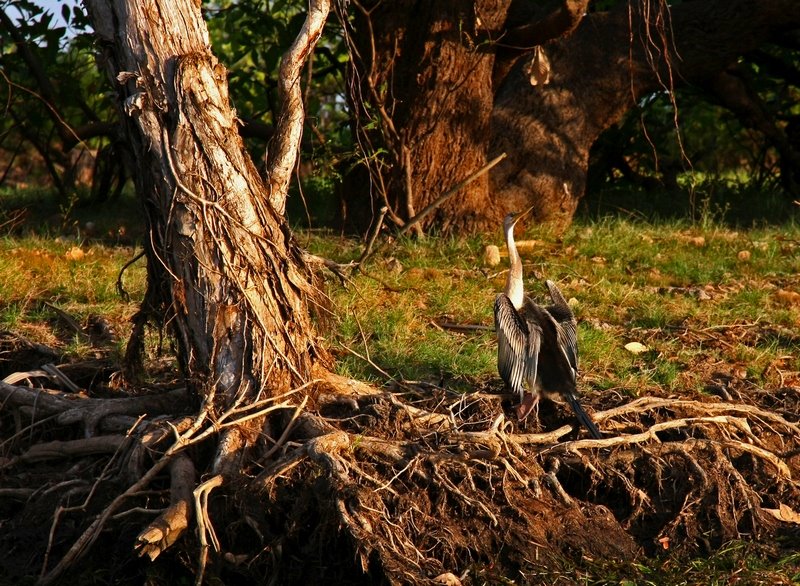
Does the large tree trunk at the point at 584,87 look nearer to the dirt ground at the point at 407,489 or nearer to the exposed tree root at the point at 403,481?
the dirt ground at the point at 407,489

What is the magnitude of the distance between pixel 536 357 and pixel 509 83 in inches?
149

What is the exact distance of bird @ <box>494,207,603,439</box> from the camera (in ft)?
16.3

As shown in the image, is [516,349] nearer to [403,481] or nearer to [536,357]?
[536,357]

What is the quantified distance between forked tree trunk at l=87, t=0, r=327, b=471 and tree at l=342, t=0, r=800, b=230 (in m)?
2.35

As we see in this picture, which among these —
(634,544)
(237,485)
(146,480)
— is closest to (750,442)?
(634,544)

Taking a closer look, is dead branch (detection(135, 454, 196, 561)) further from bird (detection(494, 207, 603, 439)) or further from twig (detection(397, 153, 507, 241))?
twig (detection(397, 153, 507, 241))

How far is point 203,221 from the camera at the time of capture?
15.0 feet

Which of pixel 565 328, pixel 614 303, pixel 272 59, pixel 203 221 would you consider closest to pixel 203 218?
pixel 203 221

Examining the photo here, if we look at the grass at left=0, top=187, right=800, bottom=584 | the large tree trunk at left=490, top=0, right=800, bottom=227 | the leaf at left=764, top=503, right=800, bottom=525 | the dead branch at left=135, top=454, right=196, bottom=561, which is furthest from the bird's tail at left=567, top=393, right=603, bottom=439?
the large tree trunk at left=490, top=0, right=800, bottom=227

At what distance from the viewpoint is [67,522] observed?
4578mm

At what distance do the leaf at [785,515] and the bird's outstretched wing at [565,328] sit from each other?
3.51 feet

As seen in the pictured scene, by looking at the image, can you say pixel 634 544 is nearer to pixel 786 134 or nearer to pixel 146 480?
pixel 146 480

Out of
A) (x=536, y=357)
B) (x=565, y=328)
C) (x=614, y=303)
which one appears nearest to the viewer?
(x=536, y=357)

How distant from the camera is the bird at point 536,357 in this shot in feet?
16.3
